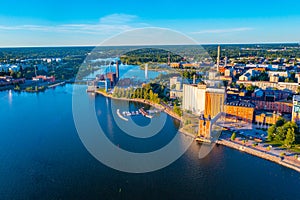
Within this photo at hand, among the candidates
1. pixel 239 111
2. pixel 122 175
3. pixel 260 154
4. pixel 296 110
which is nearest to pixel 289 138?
pixel 260 154

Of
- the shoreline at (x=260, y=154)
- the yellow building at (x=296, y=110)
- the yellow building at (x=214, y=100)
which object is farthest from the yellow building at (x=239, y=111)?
the shoreline at (x=260, y=154)

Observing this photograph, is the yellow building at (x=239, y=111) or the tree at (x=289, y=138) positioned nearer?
the tree at (x=289, y=138)

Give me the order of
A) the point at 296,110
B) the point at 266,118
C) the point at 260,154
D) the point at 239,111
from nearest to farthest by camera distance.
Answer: the point at 260,154, the point at 296,110, the point at 266,118, the point at 239,111

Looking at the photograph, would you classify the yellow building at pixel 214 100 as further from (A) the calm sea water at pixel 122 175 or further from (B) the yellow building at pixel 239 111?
(A) the calm sea water at pixel 122 175

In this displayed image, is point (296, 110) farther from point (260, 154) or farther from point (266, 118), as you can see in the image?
point (260, 154)

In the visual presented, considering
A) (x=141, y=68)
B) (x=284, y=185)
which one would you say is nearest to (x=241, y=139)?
(x=284, y=185)

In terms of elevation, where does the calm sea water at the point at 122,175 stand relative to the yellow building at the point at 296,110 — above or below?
below

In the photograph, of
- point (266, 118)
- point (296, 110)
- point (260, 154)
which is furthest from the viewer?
point (266, 118)
